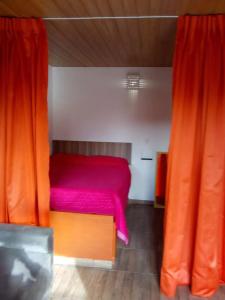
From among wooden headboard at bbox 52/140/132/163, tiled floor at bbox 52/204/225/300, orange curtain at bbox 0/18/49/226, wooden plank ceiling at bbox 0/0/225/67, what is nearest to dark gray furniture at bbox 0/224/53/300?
orange curtain at bbox 0/18/49/226

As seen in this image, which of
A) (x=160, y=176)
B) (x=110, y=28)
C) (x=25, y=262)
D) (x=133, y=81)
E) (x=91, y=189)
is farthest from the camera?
(x=160, y=176)

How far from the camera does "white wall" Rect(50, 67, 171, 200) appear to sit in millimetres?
4391

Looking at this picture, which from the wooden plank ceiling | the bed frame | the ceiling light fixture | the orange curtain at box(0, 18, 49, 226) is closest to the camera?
the wooden plank ceiling

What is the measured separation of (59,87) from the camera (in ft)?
15.0

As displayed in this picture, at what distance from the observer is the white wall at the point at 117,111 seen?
4391 millimetres

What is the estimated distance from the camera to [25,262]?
1727 millimetres

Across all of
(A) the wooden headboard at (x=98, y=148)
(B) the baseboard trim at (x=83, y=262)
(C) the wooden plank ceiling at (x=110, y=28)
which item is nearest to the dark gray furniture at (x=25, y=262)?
(B) the baseboard trim at (x=83, y=262)

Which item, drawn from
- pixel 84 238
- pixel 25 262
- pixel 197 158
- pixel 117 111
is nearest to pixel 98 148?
pixel 117 111

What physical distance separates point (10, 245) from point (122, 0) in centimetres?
192

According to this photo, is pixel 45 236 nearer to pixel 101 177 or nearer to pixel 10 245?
pixel 10 245

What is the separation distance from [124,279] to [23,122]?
5.69 ft

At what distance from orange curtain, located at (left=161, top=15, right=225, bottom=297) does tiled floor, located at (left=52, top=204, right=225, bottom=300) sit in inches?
7.0

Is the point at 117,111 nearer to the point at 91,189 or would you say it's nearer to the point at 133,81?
the point at 133,81

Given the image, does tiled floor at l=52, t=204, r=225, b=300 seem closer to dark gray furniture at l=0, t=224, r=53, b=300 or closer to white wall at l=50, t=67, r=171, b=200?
dark gray furniture at l=0, t=224, r=53, b=300
